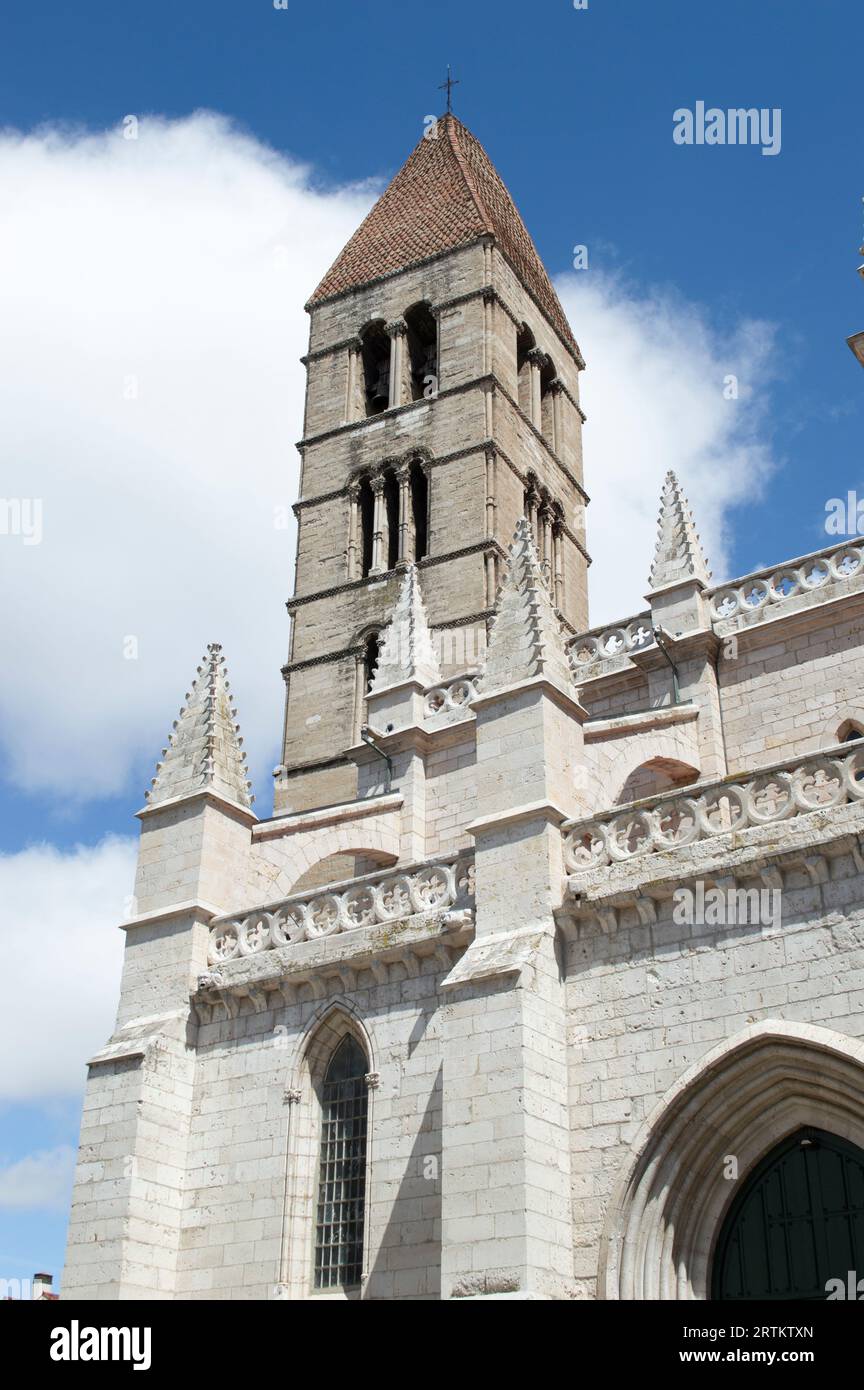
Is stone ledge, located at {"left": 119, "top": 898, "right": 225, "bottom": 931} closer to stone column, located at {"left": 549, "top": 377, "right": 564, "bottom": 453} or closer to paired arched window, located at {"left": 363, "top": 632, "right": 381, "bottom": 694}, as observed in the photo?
paired arched window, located at {"left": 363, "top": 632, "right": 381, "bottom": 694}

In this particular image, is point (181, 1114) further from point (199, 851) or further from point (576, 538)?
point (576, 538)

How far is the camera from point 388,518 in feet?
123

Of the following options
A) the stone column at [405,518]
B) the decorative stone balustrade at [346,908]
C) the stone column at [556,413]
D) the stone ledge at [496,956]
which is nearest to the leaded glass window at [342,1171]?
the decorative stone balustrade at [346,908]

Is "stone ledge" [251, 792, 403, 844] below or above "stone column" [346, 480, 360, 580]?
below

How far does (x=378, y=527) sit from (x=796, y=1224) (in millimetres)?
26905

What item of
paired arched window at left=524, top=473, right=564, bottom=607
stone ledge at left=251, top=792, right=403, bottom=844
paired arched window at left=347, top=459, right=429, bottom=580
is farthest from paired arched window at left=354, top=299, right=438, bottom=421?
stone ledge at left=251, top=792, right=403, bottom=844

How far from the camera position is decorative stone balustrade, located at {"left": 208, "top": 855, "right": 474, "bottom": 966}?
14.9 metres

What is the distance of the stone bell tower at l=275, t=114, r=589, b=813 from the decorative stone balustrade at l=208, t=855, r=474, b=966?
50.5ft

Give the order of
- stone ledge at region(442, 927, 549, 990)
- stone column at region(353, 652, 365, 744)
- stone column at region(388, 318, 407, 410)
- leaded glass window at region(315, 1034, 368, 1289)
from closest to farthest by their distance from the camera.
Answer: stone ledge at region(442, 927, 549, 990)
leaded glass window at region(315, 1034, 368, 1289)
stone column at region(353, 652, 365, 744)
stone column at region(388, 318, 407, 410)

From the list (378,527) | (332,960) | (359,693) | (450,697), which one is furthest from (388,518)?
(332,960)

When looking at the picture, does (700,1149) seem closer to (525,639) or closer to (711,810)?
(711,810)

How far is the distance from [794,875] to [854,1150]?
7.52 ft
